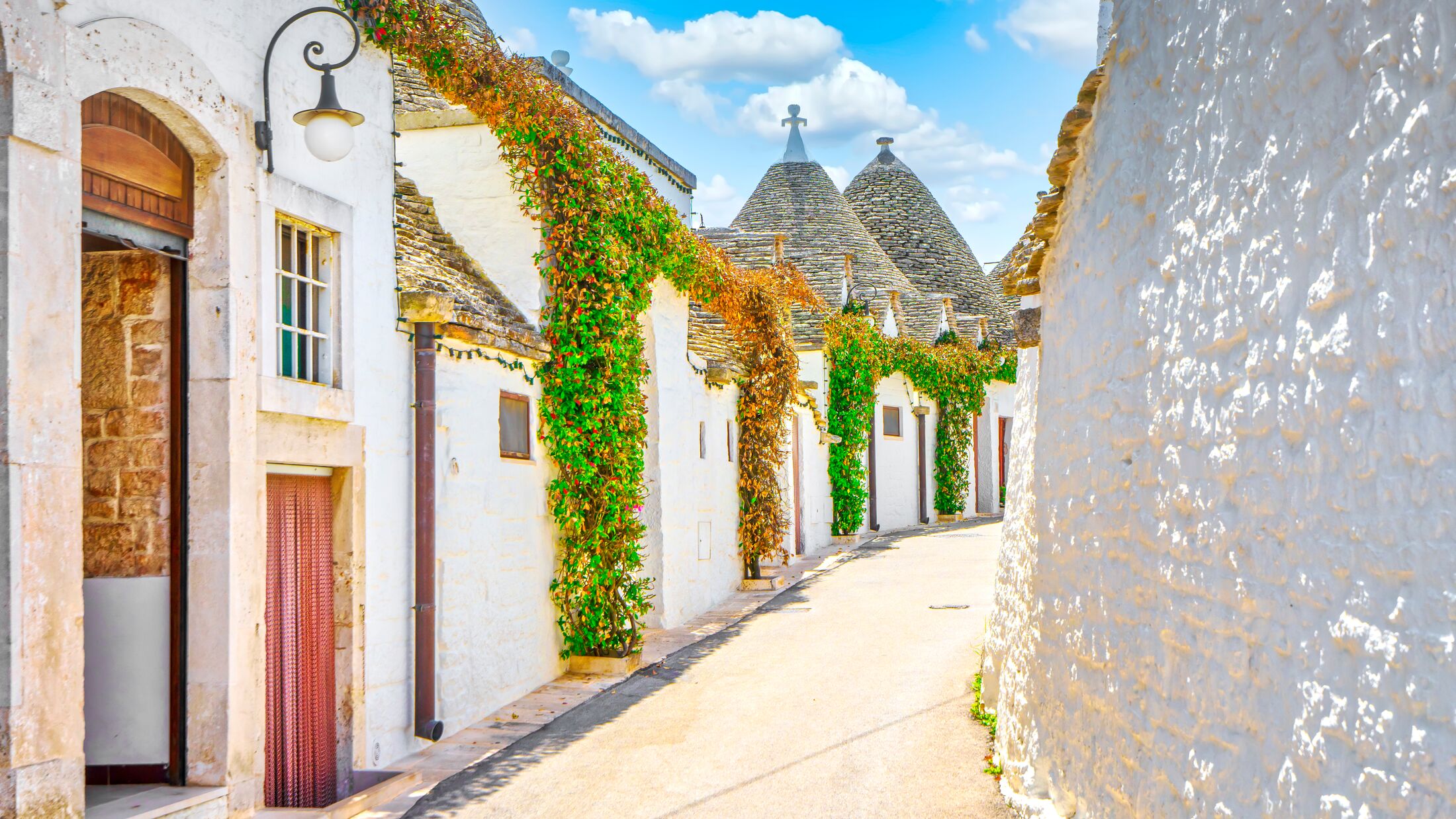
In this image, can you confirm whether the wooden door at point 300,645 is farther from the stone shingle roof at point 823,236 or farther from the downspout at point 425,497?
the stone shingle roof at point 823,236

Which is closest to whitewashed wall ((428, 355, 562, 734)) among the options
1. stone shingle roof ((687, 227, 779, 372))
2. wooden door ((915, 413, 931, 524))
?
stone shingle roof ((687, 227, 779, 372))

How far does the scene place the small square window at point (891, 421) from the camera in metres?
25.3

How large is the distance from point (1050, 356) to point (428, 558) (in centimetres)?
432

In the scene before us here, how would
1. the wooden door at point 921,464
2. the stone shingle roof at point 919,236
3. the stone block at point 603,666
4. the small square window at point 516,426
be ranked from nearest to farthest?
the small square window at point 516,426 → the stone block at point 603,666 → the wooden door at point 921,464 → the stone shingle roof at point 919,236

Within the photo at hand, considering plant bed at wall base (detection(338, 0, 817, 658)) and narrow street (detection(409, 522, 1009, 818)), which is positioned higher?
plant bed at wall base (detection(338, 0, 817, 658))

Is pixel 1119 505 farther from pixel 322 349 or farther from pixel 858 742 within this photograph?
pixel 322 349

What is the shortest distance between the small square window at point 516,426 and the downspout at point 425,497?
142 centimetres

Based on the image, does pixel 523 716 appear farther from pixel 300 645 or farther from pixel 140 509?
pixel 140 509

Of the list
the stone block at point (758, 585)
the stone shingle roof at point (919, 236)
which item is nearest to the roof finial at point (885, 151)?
the stone shingle roof at point (919, 236)

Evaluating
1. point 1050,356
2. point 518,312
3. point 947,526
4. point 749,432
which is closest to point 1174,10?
point 1050,356

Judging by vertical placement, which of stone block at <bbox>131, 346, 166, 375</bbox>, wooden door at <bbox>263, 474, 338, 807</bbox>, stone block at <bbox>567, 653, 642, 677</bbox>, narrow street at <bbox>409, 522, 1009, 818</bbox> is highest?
stone block at <bbox>131, 346, 166, 375</bbox>

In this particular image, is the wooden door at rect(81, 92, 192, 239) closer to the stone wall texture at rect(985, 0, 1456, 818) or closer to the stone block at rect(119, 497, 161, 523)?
the stone block at rect(119, 497, 161, 523)

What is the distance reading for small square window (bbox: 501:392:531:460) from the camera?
377 inches

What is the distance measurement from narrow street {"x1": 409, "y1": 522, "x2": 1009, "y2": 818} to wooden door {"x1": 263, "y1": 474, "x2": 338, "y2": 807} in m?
0.72
